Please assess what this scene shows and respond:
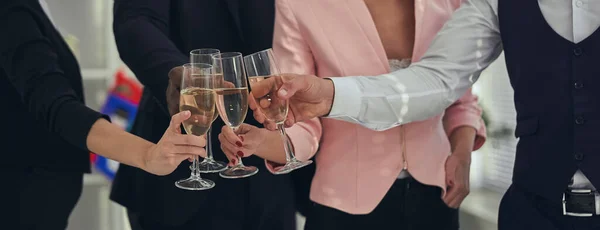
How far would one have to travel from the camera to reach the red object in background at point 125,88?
233 cm

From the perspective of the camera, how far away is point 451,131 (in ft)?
5.84

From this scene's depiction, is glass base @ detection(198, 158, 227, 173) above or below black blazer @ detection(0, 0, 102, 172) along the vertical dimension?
below

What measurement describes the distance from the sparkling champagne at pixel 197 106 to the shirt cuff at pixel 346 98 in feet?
1.04

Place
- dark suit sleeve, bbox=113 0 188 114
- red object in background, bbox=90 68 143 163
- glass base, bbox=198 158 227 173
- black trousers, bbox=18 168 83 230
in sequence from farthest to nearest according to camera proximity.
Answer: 1. red object in background, bbox=90 68 143 163
2. black trousers, bbox=18 168 83 230
3. dark suit sleeve, bbox=113 0 188 114
4. glass base, bbox=198 158 227 173

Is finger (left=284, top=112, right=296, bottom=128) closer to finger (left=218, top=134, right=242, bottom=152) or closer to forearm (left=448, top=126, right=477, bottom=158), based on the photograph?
finger (left=218, top=134, right=242, bottom=152)

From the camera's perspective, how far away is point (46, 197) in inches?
72.5

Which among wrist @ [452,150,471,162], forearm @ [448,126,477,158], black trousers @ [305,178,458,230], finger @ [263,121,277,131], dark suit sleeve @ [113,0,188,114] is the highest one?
dark suit sleeve @ [113,0,188,114]

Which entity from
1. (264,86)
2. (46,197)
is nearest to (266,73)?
(264,86)

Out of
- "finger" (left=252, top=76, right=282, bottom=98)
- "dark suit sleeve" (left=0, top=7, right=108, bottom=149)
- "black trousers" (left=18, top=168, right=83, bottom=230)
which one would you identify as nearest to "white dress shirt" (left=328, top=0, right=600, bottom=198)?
"finger" (left=252, top=76, right=282, bottom=98)

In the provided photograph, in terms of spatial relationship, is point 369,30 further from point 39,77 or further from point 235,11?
point 39,77

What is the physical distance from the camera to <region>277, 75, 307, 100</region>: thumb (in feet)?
4.09

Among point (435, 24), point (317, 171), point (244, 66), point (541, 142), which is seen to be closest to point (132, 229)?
point (317, 171)

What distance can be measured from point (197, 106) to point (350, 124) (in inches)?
20.5

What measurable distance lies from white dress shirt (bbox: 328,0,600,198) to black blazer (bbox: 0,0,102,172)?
0.54 meters
